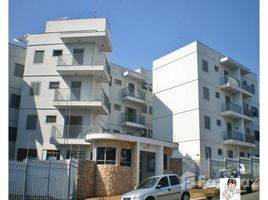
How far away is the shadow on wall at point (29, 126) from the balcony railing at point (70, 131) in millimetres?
705

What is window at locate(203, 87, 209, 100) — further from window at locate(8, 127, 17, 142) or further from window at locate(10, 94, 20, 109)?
window at locate(8, 127, 17, 142)

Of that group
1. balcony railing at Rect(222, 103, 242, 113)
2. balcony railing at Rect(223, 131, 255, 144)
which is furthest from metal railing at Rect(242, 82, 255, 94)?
balcony railing at Rect(223, 131, 255, 144)

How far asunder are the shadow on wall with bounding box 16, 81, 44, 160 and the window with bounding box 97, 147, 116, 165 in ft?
18.7

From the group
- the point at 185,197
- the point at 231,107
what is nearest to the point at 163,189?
the point at 185,197

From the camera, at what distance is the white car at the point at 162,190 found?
398 inches

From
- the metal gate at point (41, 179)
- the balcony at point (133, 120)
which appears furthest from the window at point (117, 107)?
the metal gate at point (41, 179)

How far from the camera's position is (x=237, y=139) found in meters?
23.6

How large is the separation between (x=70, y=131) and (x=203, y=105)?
935 centimetres

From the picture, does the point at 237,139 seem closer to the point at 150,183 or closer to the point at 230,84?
the point at 230,84

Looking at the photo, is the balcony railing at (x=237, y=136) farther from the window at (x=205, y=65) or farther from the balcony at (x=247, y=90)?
the window at (x=205, y=65)

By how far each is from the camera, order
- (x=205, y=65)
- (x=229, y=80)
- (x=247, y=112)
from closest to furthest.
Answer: (x=205, y=65), (x=229, y=80), (x=247, y=112)
